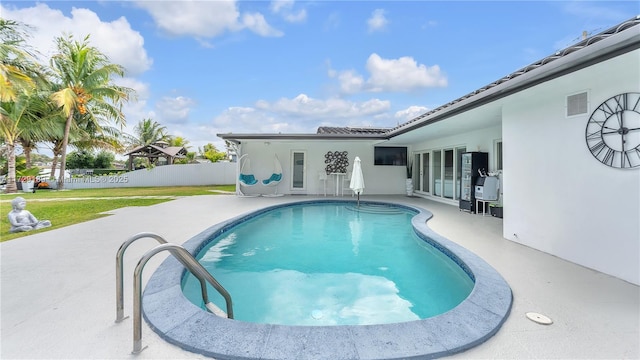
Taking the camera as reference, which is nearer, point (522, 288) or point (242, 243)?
point (522, 288)

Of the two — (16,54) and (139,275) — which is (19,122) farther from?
(139,275)

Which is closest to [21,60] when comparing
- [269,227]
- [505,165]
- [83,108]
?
[83,108]

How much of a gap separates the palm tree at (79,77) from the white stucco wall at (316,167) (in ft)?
33.3

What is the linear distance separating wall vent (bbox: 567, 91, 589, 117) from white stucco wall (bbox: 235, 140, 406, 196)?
29.6 ft

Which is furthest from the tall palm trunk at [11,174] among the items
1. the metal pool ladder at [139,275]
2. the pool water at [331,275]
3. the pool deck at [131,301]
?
the metal pool ladder at [139,275]

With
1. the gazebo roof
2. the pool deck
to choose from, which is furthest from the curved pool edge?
the gazebo roof

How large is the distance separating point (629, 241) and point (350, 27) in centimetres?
969

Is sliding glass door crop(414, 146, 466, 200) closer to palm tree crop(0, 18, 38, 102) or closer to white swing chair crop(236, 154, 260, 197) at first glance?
white swing chair crop(236, 154, 260, 197)

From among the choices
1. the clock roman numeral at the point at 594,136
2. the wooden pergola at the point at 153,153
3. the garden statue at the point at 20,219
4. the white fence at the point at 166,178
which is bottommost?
the garden statue at the point at 20,219

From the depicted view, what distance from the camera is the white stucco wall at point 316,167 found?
13.0 meters

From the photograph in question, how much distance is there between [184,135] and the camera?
33.6m

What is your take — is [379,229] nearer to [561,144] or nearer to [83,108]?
[561,144]

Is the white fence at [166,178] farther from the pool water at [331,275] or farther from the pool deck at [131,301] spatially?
the pool deck at [131,301]

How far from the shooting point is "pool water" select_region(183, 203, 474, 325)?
123 inches
